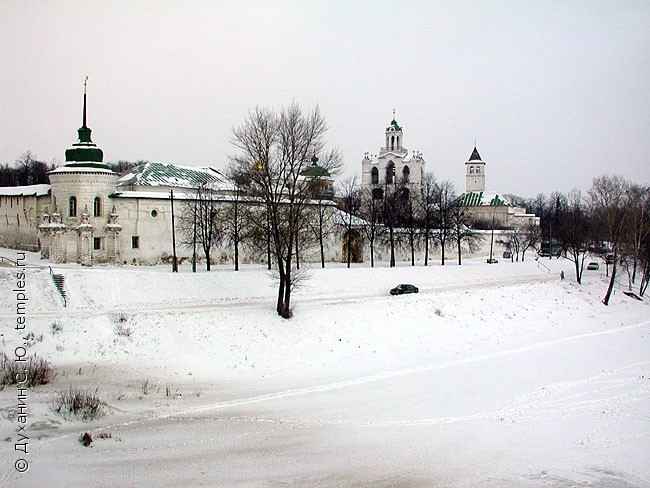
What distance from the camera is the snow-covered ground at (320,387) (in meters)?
14.0

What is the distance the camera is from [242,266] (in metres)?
44.8

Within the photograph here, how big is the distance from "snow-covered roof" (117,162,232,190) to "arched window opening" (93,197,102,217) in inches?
163

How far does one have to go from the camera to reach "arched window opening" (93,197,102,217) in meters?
41.8

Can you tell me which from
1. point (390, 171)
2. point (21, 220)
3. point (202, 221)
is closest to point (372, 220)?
point (202, 221)

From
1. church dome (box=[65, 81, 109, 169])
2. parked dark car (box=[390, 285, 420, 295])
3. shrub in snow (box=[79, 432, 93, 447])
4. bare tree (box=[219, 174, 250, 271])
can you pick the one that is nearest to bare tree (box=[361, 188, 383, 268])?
parked dark car (box=[390, 285, 420, 295])

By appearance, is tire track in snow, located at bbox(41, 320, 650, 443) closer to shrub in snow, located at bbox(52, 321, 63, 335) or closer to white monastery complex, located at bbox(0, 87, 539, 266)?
shrub in snow, located at bbox(52, 321, 63, 335)

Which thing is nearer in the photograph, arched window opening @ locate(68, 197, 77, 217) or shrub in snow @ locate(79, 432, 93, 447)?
shrub in snow @ locate(79, 432, 93, 447)

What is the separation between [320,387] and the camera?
811 inches

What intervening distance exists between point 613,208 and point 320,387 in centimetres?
3131

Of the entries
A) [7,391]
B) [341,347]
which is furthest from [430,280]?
[7,391]

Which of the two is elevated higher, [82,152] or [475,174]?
[475,174]

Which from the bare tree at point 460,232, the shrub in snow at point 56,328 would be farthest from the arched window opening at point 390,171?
the shrub in snow at point 56,328

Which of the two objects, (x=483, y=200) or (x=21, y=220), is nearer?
(x=21, y=220)

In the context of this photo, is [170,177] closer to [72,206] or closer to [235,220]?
[72,206]
